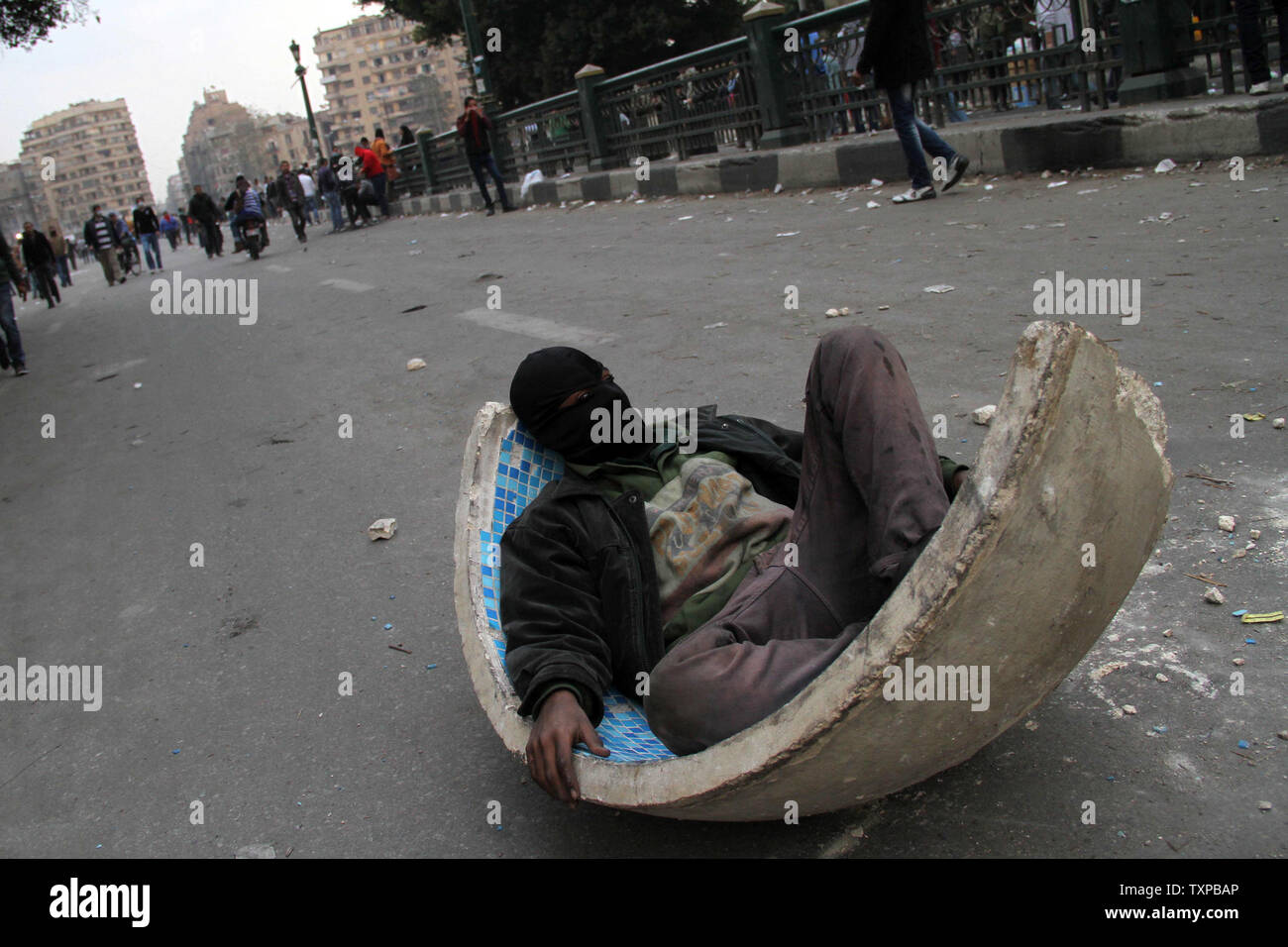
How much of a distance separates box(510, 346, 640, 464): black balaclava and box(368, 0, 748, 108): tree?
25.3 m

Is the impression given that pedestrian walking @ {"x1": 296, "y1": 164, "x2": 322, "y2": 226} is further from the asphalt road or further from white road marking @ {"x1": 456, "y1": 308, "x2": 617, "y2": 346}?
white road marking @ {"x1": 456, "y1": 308, "x2": 617, "y2": 346}

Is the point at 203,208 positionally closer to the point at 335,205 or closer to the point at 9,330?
the point at 335,205

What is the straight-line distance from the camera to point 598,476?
2.58 metres

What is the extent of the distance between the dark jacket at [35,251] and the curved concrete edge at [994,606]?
20611 millimetres

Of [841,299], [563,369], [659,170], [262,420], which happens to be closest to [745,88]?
[659,170]

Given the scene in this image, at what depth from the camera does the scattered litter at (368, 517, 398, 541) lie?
421 centimetres

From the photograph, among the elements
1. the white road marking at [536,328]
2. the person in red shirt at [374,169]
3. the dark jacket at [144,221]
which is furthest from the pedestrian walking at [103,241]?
the white road marking at [536,328]

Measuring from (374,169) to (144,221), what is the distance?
5.38 metres

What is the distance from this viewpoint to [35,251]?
62.6 ft

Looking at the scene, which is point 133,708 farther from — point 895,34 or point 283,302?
point 283,302

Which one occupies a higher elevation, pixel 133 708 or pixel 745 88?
pixel 745 88

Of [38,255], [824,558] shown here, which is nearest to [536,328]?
[824,558]

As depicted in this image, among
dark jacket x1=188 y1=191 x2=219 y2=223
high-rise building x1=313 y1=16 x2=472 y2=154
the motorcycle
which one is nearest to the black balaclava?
the motorcycle
